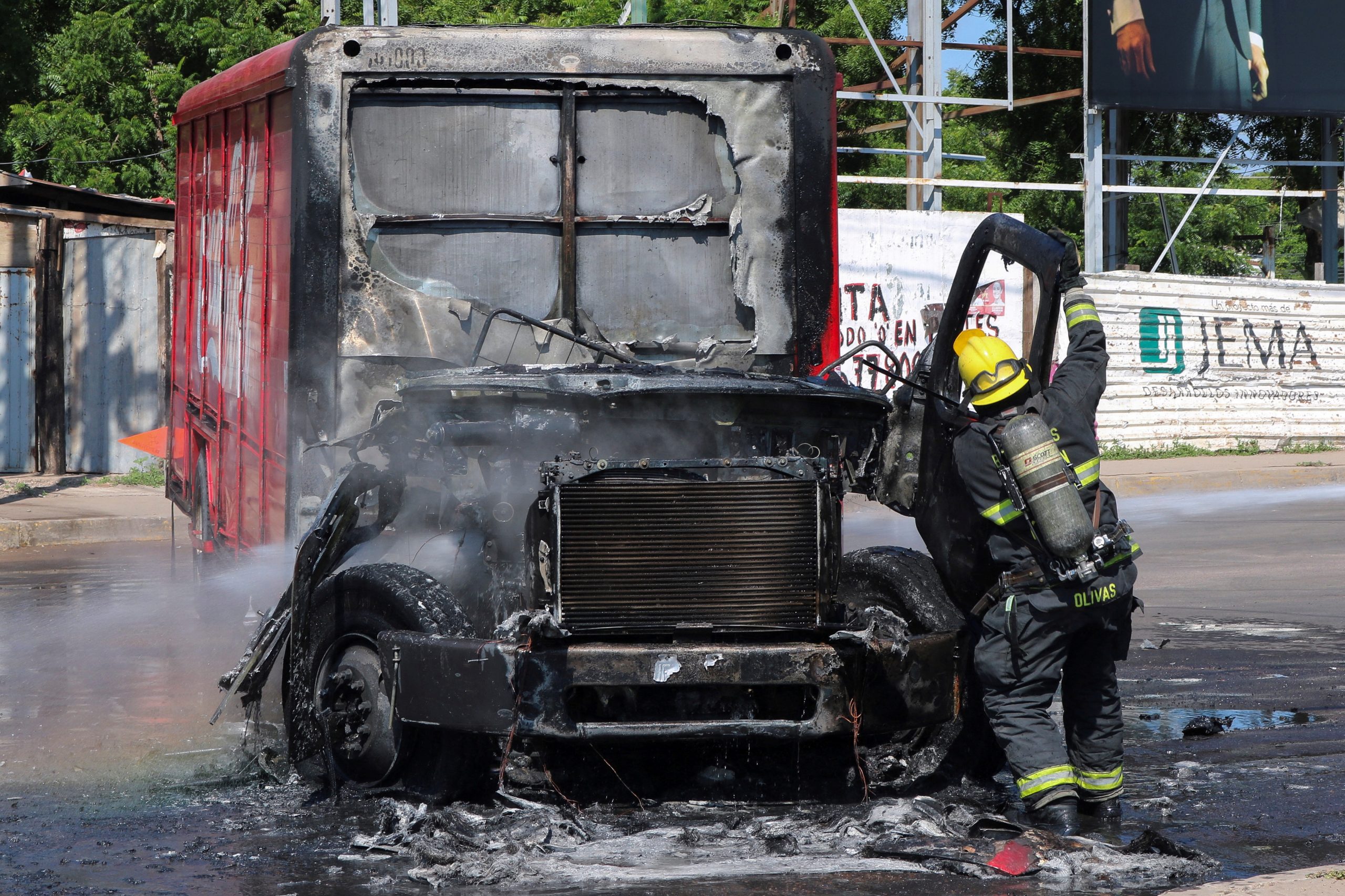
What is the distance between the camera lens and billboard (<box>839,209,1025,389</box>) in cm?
1747

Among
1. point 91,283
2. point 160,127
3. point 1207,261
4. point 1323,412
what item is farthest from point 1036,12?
point 91,283

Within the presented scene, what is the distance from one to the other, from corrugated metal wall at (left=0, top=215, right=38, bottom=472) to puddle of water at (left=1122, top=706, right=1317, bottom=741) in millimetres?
12551

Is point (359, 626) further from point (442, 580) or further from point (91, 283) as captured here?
point (91, 283)

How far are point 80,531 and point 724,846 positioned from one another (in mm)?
9595

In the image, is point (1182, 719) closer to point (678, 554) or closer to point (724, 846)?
point (724, 846)

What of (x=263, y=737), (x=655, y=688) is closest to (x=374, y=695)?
(x=655, y=688)

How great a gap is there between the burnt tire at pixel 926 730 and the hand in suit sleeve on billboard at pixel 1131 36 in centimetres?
1607

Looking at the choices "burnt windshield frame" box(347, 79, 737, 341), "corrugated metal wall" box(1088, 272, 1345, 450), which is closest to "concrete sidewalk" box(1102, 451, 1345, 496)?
"corrugated metal wall" box(1088, 272, 1345, 450)

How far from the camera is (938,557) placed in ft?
18.4

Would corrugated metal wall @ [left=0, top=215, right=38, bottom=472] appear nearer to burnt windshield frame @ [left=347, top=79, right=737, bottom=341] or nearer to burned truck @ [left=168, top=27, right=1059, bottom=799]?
burned truck @ [left=168, top=27, right=1059, bottom=799]

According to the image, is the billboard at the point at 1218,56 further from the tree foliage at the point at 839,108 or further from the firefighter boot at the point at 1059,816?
the firefighter boot at the point at 1059,816

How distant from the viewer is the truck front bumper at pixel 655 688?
470 centimetres

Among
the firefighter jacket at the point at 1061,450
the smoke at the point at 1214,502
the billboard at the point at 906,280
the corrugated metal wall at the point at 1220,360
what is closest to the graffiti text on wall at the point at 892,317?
the billboard at the point at 906,280

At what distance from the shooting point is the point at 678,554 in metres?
4.84
